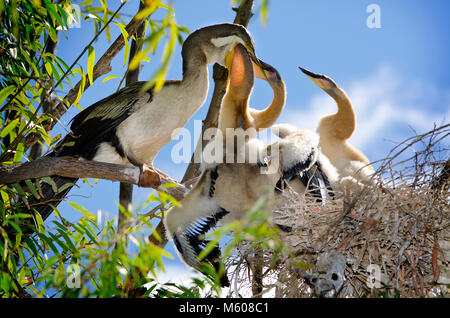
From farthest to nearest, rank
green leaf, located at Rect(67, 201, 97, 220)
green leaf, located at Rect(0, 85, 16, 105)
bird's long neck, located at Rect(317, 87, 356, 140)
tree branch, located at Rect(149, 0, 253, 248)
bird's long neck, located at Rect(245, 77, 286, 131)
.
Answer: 1. bird's long neck, located at Rect(317, 87, 356, 140)
2. tree branch, located at Rect(149, 0, 253, 248)
3. bird's long neck, located at Rect(245, 77, 286, 131)
4. green leaf, located at Rect(67, 201, 97, 220)
5. green leaf, located at Rect(0, 85, 16, 105)

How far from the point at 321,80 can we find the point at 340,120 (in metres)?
0.34

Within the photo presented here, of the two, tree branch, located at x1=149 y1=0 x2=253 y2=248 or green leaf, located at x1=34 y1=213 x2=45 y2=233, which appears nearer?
green leaf, located at x1=34 y1=213 x2=45 y2=233

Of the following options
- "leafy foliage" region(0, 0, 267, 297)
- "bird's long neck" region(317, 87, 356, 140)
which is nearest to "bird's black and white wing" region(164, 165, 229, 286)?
"leafy foliage" region(0, 0, 267, 297)

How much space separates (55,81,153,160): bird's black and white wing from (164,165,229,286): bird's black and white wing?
2.23ft

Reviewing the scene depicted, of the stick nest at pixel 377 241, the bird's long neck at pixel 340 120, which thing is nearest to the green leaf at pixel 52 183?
the stick nest at pixel 377 241

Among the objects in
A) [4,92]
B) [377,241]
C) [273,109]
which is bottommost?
[377,241]

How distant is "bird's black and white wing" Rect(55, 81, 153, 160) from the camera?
2.85m

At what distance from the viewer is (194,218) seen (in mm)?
2459

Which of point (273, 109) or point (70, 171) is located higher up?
point (273, 109)

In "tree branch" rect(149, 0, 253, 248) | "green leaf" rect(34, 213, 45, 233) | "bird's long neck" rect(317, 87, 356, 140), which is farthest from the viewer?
"bird's long neck" rect(317, 87, 356, 140)

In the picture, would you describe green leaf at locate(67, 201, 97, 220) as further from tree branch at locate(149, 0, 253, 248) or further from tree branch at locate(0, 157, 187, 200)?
tree branch at locate(149, 0, 253, 248)

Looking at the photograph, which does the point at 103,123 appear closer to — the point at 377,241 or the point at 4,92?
the point at 4,92

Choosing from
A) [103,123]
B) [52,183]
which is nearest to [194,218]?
[52,183]
